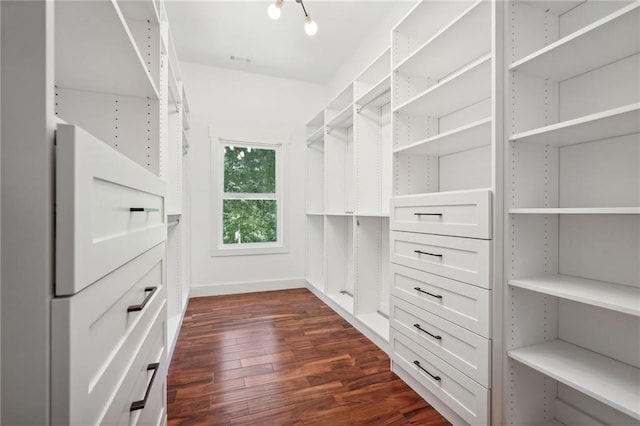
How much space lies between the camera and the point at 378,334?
2.26m

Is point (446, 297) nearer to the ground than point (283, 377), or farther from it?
farther from it

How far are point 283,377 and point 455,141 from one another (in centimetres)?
181

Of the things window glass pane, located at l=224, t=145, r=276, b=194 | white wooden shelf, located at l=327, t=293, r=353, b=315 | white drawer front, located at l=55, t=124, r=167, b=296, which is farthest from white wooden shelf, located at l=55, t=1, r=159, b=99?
window glass pane, located at l=224, t=145, r=276, b=194

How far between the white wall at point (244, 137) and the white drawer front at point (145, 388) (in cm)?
242

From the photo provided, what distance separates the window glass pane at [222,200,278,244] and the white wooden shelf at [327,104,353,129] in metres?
1.38

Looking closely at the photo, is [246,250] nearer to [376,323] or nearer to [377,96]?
[376,323]

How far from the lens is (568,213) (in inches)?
43.6

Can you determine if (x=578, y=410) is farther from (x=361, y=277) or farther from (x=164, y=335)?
(x=164, y=335)

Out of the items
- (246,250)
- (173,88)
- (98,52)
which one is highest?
(173,88)

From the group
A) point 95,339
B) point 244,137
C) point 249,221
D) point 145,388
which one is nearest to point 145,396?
point 145,388

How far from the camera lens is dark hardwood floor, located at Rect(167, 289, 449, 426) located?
1534 millimetres

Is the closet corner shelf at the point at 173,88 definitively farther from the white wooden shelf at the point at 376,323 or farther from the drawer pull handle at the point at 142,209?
the white wooden shelf at the point at 376,323

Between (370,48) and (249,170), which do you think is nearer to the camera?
(370,48)

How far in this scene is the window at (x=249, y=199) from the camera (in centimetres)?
383
